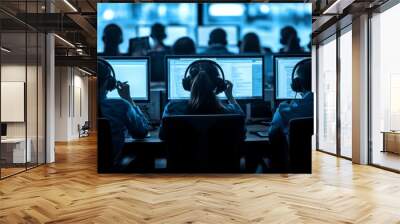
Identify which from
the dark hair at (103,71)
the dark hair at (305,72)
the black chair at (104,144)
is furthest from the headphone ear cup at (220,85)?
the black chair at (104,144)

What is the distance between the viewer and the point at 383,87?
7383 mm

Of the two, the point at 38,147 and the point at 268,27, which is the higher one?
the point at 268,27

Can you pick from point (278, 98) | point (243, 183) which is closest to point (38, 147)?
point (243, 183)

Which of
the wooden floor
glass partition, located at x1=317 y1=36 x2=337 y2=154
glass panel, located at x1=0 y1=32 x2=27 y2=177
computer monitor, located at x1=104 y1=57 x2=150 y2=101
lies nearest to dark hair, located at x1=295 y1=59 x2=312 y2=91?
the wooden floor

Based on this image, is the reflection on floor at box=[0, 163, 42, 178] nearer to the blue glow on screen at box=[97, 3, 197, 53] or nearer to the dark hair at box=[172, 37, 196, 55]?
the blue glow on screen at box=[97, 3, 197, 53]

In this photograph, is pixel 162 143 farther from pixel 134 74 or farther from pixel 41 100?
Result: pixel 41 100

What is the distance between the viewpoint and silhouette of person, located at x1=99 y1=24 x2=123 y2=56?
661 cm

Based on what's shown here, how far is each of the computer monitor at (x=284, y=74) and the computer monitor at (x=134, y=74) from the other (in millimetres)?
2247

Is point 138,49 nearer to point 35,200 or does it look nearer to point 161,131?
point 161,131

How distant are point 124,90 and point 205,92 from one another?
1413mm

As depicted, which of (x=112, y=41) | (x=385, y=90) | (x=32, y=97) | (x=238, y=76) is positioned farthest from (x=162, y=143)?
(x=385, y=90)

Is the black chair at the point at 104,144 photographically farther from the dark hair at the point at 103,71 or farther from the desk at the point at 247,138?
the dark hair at the point at 103,71

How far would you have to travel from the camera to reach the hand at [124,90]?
21.6 ft

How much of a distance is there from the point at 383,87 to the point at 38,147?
23.2 ft
